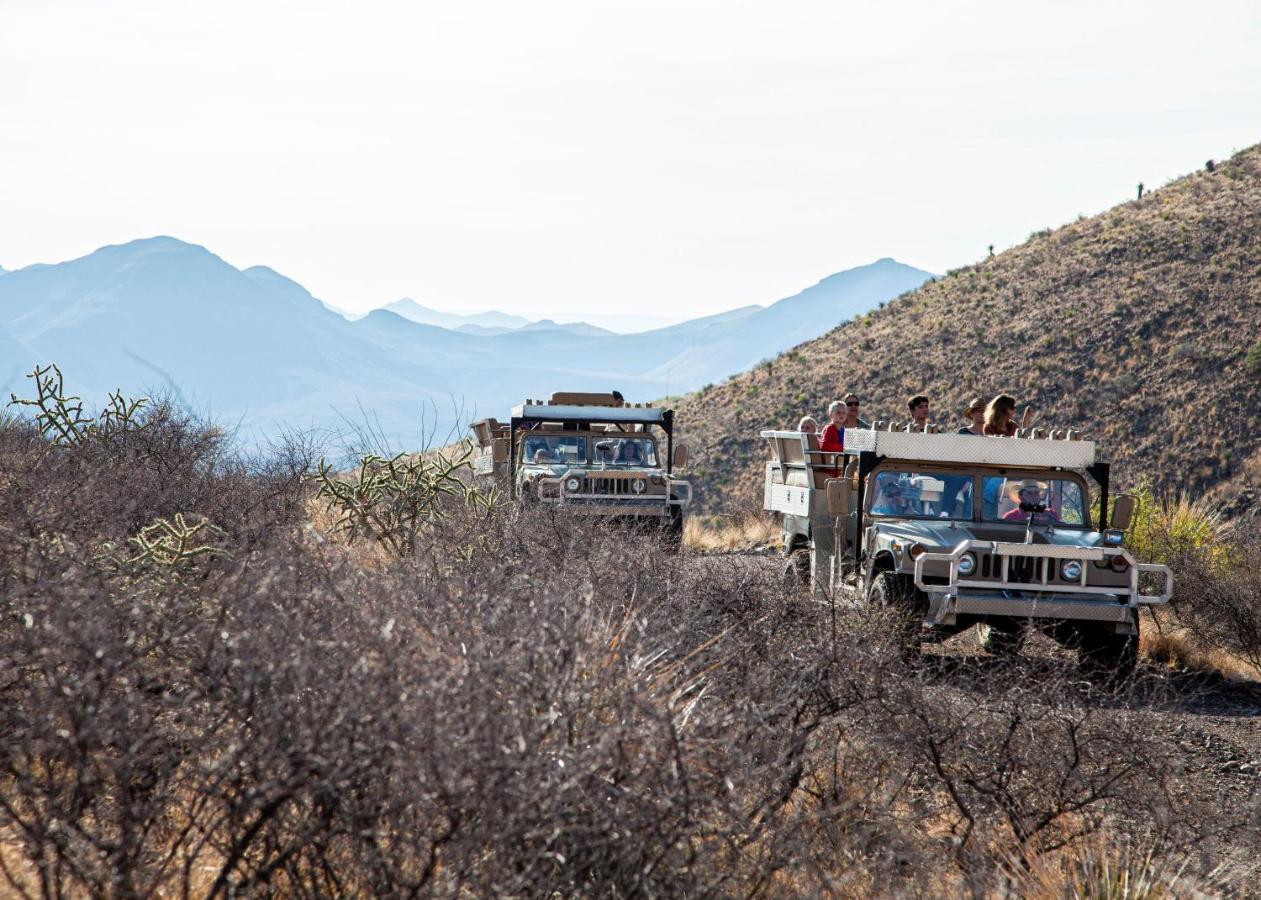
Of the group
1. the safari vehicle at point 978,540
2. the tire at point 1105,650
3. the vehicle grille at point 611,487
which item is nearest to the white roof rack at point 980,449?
the safari vehicle at point 978,540

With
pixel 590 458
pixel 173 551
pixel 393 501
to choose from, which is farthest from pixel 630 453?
pixel 173 551

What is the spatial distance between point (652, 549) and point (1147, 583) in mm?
4722

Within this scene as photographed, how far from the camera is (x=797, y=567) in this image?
10859 millimetres

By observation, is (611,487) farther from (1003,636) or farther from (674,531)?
(1003,636)

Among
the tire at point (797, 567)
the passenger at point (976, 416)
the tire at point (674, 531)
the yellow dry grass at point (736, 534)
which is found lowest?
the yellow dry grass at point (736, 534)

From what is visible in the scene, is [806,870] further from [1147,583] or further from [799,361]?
[799,361]

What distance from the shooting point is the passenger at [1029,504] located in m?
9.80

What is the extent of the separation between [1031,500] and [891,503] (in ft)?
3.34

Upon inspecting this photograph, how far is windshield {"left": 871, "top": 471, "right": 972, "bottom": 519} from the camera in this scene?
9.85m

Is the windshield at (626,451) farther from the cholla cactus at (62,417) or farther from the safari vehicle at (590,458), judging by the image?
the cholla cactus at (62,417)

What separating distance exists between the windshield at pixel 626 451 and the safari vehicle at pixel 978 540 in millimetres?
4429

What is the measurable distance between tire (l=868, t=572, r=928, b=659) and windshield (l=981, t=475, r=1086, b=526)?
1.17 meters

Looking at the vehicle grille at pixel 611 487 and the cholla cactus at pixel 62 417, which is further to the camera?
the vehicle grille at pixel 611 487

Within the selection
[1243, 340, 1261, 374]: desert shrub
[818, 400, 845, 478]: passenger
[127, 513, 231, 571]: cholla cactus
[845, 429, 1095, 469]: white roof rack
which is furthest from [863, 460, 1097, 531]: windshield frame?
[1243, 340, 1261, 374]: desert shrub
